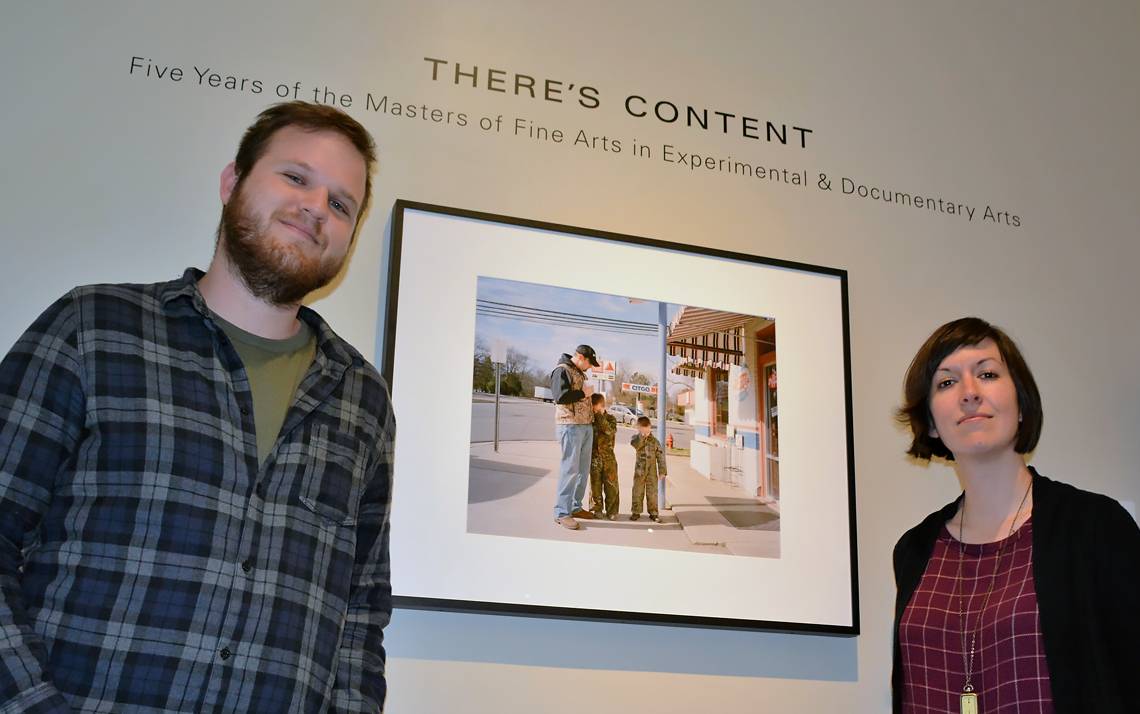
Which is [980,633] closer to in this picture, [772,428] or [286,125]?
[772,428]

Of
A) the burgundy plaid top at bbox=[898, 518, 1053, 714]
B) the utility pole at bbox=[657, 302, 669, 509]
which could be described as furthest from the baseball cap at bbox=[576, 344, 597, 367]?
the burgundy plaid top at bbox=[898, 518, 1053, 714]

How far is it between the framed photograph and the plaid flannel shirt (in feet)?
1.55

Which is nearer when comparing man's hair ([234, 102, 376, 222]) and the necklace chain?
man's hair ([234, 102, 376, 222])

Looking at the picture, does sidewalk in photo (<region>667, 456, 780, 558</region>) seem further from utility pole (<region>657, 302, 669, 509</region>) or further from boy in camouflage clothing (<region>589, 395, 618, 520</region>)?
boy in camouflage clothing (<region>589, 395, 618, 520</region>)

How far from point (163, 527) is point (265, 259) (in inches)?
17.7

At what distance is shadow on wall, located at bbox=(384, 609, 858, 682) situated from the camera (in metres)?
2.02

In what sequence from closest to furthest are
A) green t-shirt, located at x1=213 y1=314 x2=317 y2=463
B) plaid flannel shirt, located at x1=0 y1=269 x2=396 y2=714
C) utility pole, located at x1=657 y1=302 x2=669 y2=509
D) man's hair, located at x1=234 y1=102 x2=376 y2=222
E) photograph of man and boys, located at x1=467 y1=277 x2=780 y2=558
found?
plaid flannel shirt, located at x1=0 y1=269 x2=396 y2=714
green t-shirt, located at x1=213 y1=314 x2=317 y2=463
man's hair, located at x1=234 y1=102 x2=376 y2=222
photograph of man and boys, located at x1=467 y1=277 x2=780 y2=558
utility pole, located at x1=657 y1=302 x2=669 y2=509

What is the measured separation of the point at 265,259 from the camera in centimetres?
160

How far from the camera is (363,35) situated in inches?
90.3

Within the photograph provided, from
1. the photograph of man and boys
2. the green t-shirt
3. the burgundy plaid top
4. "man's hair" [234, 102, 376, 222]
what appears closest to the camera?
the green t-shirt

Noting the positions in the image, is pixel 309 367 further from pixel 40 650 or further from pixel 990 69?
pixel 990 69

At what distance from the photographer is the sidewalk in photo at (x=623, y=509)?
2105mm

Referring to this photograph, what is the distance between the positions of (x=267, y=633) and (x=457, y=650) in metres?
0.66

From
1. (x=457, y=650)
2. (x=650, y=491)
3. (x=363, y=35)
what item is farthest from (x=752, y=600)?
(x=363, y=35)
